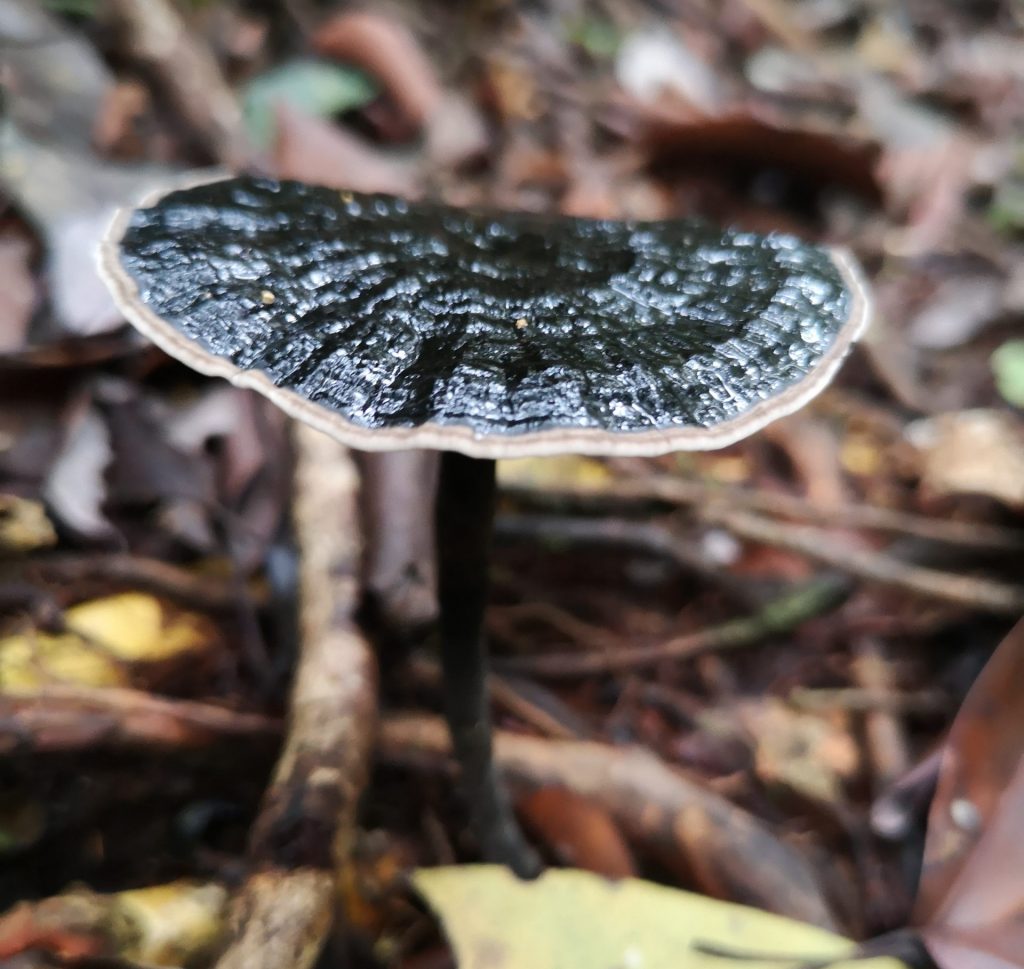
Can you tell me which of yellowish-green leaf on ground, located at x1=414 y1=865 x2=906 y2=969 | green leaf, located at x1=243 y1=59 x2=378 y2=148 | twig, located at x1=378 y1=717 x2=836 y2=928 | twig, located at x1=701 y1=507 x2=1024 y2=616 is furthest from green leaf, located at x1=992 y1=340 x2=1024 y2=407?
green leaf, located at x1=243 y1=59 x2=378 y2=148

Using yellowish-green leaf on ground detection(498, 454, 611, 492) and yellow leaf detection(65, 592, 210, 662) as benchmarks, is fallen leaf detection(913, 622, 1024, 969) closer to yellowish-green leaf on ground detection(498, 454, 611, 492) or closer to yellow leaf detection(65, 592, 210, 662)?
yellowish-green leaf on ground detection(498, 454, 611, 492)

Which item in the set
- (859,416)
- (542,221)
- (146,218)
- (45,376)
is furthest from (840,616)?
(45,376)

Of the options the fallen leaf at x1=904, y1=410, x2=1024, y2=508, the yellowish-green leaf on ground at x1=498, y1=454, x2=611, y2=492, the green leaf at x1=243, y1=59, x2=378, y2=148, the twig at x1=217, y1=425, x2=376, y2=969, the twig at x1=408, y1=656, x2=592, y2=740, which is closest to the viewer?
the twig at x1=217, y1=425, x2=376, y2=969

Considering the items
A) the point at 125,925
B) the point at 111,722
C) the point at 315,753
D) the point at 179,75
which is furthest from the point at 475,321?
the point at 179,75

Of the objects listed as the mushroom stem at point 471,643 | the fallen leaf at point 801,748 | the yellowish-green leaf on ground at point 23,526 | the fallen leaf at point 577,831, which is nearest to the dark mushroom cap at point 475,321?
the mushroom stem at point 471,643

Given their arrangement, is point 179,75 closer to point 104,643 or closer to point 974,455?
point 104,643
